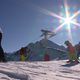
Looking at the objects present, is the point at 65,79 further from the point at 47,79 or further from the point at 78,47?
the point at 78,47

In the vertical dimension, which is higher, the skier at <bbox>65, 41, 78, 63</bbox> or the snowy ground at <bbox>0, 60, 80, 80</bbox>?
the skier at <bbox>65, 41, 78, 63</bbox>

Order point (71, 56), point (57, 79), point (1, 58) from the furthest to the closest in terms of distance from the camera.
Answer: point (71, 56)
point (1, 58)
point (57, 79)

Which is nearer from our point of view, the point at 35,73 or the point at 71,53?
the point at 35,73

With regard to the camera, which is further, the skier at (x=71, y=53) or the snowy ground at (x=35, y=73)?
the skier at (x=71, y=53)

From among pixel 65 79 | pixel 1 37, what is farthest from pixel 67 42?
pixel 65 79

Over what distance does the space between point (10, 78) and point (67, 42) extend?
11.0 metres

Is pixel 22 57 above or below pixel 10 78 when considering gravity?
above

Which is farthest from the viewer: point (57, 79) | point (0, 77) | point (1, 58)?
point (1, 58)

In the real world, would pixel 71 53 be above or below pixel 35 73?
above

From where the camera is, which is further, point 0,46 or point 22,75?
point 0,46

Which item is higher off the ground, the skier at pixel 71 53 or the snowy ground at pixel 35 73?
the skier at pixel 71 53

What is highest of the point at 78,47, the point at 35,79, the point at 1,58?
the point at 78,47

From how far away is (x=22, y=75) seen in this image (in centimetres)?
641

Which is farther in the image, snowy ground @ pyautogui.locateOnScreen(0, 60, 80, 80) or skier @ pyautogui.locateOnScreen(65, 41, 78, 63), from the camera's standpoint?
skier @ pyautogui.locateOnScreen(65, 41, 78, 63)
